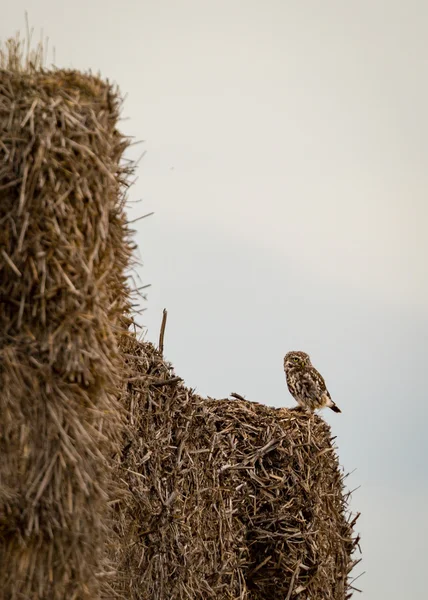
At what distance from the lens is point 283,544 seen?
1068 cm

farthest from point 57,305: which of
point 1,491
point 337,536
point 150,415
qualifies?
point 337,536

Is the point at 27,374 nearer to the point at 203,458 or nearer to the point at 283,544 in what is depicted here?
the point at 203,458

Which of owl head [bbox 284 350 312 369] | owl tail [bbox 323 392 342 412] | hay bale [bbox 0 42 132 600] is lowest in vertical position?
hay bale [bbox 0 42 132 600]

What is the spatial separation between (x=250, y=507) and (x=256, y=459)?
512 millimetres

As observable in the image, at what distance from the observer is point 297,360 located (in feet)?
39.7

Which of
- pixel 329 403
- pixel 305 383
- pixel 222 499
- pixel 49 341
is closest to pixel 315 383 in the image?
pixel 305 383

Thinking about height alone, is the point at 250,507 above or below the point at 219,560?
above

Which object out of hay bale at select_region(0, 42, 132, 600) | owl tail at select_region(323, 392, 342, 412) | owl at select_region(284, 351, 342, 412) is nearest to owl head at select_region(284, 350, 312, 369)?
owl at select_region(284, 351, 342, 412)

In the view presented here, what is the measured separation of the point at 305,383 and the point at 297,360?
0.37 m

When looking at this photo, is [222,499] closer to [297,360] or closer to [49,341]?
[297,360]

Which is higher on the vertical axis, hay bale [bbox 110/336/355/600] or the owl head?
the owl head

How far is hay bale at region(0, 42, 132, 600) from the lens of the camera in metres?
5.57

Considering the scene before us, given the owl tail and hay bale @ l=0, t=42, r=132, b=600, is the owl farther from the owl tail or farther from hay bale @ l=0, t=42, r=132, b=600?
hay bale @ l=0, t=42, r=132, b=600

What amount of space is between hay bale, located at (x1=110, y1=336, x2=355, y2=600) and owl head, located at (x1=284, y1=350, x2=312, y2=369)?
66 cm
